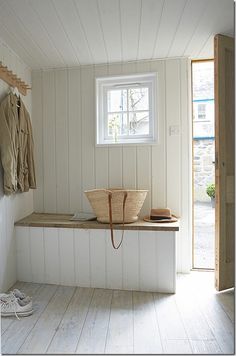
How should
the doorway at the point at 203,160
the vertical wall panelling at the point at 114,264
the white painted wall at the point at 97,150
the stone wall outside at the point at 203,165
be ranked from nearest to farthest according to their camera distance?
the vertical wall panelling at the point at 114,264 → the white painted wall at the point at 97,150 → the doorway at the point at 203,160 → the stone wall outside at the point at 203,165

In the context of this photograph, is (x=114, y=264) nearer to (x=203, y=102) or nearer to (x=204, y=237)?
(x=204, y=237)

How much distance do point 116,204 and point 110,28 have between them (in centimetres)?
131

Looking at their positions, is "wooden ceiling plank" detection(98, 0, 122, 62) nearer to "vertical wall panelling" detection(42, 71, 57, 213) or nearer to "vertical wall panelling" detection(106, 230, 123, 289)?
"vertical wall panelling" detection(42, 71, 57, 213)

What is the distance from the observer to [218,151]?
76.9 inches

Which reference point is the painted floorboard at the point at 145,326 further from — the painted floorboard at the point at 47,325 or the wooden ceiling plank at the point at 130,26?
the wooden ceiling plank at the point at 130,26

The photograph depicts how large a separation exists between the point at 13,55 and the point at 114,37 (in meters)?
0.91

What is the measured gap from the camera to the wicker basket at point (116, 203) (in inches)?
78.5

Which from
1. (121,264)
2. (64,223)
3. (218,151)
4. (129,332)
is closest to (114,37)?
(218,151)

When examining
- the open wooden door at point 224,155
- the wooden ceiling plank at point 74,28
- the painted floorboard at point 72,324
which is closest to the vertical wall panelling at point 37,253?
the painted floorboard at point 72,324

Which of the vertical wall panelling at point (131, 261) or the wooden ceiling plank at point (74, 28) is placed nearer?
the wooden ceiling plank at point (74, 28)

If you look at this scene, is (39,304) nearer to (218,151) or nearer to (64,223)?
(64,223)

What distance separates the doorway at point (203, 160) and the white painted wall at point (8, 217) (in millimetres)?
1700

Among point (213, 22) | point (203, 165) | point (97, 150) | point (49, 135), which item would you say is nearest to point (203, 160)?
point (203, 165)

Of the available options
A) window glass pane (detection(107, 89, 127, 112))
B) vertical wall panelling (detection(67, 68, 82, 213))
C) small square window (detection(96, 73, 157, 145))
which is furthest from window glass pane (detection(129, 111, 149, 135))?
vertical wall panelling (detection(67, 68, 82, 213))
